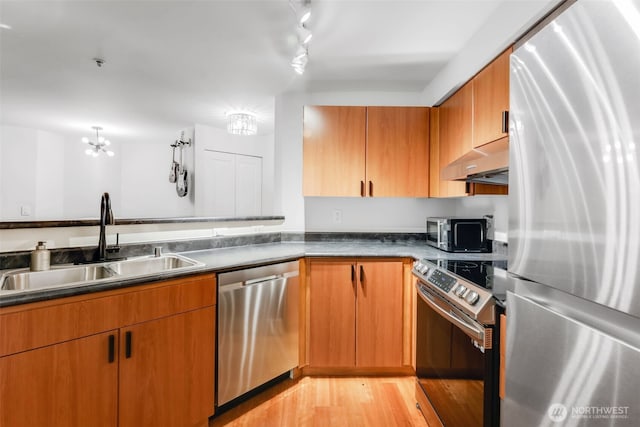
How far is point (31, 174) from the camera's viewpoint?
413cm

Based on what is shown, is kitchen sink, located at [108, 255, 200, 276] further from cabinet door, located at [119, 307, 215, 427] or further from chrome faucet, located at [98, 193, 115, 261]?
cabinet door, located at [119, 307, 215, 427]

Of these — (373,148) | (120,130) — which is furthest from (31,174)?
(373,148)

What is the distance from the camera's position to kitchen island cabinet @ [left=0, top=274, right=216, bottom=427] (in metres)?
1.06

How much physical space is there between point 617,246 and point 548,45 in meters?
0.53

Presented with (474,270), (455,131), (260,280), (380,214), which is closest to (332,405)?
(260,280)

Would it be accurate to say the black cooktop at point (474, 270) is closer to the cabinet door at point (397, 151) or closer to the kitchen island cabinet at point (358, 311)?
the kitchen island cabinet at point (358, 311)

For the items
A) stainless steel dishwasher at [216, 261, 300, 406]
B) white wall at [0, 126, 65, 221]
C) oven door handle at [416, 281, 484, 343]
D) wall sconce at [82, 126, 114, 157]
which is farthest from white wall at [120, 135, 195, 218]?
oven door handle at [416, 281, 484, 343]

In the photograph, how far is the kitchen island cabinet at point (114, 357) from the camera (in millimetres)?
1058

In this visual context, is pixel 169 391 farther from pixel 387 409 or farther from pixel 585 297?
pixel 585 297

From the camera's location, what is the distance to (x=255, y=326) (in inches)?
70.9

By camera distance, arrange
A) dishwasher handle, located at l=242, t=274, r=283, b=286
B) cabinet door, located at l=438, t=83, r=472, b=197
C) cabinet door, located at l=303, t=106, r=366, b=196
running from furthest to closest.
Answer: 1. cabinet door, located at l=303, t=106, r=366, b=196
2. cabinet door, located at l=438, t=83, r=472, b=197
3. dishwasher handle, located at l=242, t=274, r=283, b=286

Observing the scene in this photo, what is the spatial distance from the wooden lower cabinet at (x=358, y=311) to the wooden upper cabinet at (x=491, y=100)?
3.14 feet

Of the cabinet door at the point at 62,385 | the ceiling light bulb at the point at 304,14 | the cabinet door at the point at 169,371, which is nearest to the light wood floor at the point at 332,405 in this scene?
the cabinet door at the point at 169,371

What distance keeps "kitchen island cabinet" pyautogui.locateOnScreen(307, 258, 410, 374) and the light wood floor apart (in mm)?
125
